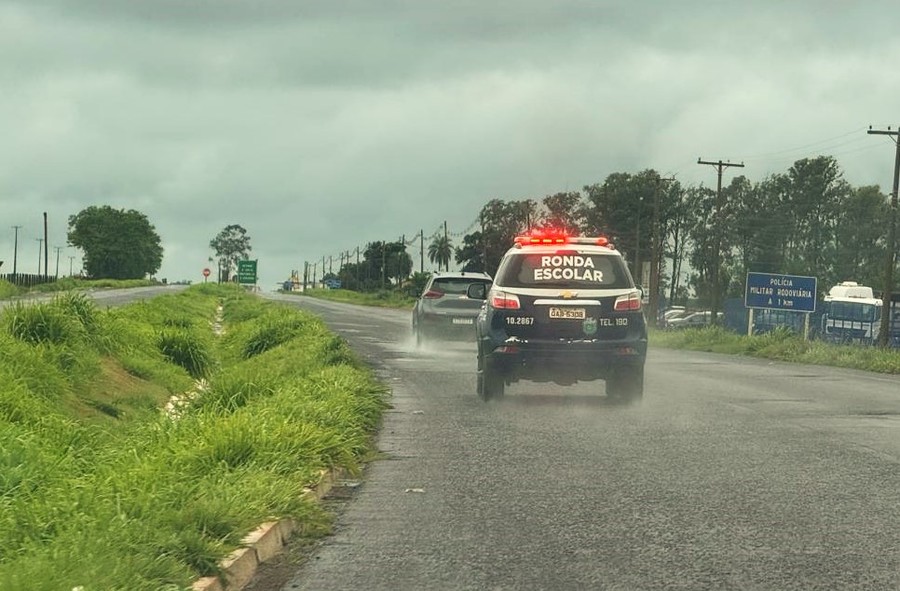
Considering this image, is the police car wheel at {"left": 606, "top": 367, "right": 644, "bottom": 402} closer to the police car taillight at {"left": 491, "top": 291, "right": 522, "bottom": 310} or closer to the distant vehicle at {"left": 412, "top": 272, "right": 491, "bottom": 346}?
the police car taillight at {"left": 491, "top": 291, "right": 522, "bottom": 310}

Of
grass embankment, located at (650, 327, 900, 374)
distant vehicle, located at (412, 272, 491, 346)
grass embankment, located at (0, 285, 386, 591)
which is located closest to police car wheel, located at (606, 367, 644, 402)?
grass embankment, located at (0, 285, 386, 591)

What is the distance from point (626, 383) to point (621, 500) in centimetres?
668

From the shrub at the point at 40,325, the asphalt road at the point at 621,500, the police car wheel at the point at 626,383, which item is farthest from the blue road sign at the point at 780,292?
the shrub at the point at 40,325

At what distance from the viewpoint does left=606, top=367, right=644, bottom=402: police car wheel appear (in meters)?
14.3

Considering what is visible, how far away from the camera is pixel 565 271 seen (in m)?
14.2

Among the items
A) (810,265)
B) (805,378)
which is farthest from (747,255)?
(805,378)

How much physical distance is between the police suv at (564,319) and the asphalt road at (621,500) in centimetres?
49

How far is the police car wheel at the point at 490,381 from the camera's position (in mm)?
14289

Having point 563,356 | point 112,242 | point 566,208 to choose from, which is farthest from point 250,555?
point 112,242

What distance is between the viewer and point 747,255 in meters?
109

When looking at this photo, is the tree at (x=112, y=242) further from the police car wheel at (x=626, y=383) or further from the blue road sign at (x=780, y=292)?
the police car wheel at (x=626, y=383)

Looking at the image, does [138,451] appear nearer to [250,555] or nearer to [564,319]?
[250,555]

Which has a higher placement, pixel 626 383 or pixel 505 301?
pixel 505 301

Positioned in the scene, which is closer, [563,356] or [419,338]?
[563,356]
